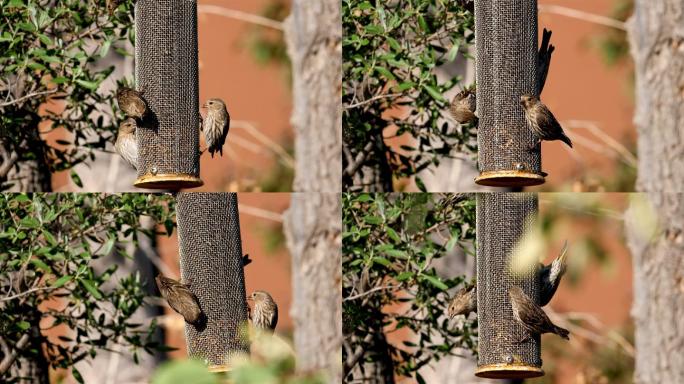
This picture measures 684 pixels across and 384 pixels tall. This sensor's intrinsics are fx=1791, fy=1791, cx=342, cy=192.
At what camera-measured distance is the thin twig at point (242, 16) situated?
1092cm

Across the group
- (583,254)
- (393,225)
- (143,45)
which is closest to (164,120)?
(143,45)

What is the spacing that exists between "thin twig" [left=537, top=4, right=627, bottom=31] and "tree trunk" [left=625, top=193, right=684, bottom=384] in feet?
5.83

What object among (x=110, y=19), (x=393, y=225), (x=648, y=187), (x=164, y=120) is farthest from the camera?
(x=648, y=187)

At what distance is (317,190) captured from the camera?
938 cm

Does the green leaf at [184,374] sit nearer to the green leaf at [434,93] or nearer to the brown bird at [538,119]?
the brown bird at [538,119]

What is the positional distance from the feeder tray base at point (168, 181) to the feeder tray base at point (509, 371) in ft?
4.78

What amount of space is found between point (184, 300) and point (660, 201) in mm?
3307

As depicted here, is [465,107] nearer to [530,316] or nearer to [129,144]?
[530,316]

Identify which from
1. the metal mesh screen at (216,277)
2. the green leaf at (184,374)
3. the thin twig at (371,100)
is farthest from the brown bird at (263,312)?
the green leaf at (184,374)

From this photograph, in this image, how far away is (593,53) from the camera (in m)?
11.3

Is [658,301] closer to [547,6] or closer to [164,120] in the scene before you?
[547,6]

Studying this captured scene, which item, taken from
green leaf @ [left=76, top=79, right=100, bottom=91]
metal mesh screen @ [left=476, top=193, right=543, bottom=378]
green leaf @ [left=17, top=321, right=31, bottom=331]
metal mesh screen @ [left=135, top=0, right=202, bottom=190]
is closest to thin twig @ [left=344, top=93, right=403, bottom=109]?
green leaf @ [left=76, top=79, right=100, bottom=91]

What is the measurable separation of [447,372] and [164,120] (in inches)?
88.1

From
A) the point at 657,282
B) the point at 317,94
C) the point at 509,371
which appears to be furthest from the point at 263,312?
the point at 657,282
